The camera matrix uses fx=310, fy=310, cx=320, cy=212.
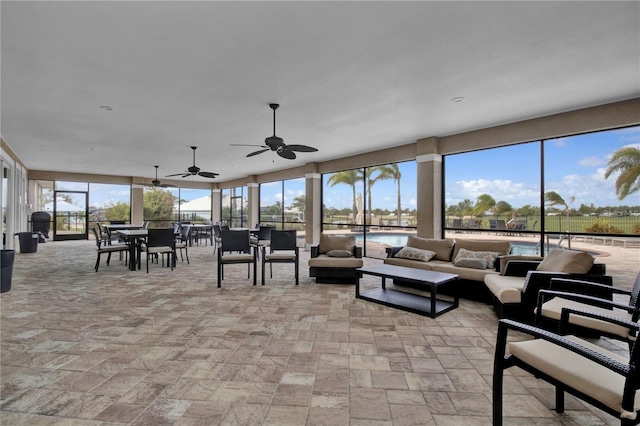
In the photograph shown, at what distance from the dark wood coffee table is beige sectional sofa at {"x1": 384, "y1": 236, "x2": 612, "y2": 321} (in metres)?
0.27

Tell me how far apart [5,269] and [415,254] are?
6100 millimetres

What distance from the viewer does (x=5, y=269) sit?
448cm

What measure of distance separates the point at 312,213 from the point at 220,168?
3.64 meters

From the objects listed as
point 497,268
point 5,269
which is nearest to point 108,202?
point 5,269

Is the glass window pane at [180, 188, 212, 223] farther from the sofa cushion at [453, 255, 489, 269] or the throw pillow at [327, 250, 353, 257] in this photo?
the sofa cushion at [453, 255, 489, 269]

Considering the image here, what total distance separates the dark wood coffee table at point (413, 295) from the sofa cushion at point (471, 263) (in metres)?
0.47

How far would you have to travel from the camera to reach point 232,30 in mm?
2672

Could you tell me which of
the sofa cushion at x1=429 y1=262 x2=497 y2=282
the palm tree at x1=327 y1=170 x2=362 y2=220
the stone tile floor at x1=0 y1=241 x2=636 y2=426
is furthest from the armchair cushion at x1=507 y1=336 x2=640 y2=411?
the palm tree at x1=327 y1=170 x2=362 y2=220

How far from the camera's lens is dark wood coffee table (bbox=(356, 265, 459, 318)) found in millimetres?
3617

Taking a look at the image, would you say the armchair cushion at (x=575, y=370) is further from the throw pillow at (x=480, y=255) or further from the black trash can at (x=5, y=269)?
the black trash can at (x=5, y=269)

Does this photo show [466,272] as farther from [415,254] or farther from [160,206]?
[160,206]

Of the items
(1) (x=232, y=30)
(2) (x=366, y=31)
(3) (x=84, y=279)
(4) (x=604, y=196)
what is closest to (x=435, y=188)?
(4) (x=604, y=196)

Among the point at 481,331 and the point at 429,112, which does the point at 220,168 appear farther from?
the point at 481,331

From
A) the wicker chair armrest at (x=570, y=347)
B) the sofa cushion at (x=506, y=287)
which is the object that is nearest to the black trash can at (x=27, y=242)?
the sofa cushion at (x=506, y=287)
